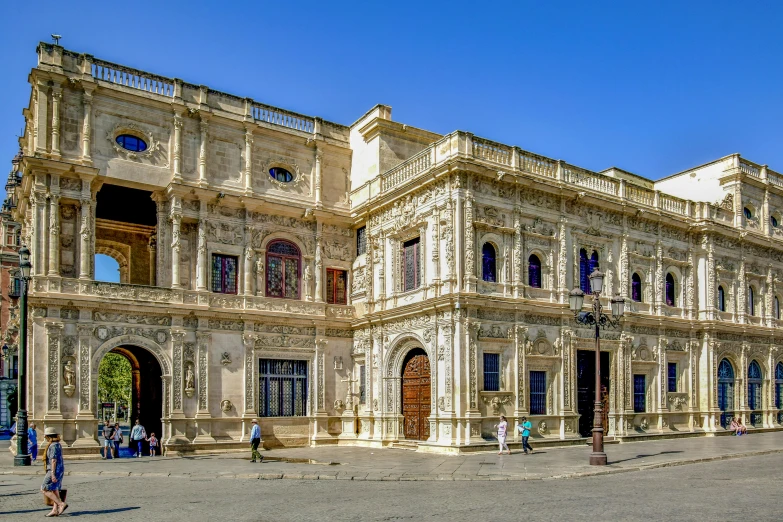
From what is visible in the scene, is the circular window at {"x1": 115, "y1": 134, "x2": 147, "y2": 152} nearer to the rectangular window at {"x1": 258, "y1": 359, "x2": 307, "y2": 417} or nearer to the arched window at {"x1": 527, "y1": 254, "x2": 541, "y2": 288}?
the rectangular window at {"x1": 258, "y1": 359, "x2": 307, "y2": 417}

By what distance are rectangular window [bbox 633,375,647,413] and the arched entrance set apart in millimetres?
17538

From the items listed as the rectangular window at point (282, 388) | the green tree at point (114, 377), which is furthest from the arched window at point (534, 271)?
the green tree at point (114, 377)

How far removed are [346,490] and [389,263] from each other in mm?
13189

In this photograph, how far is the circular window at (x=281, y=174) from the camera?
93.9ft

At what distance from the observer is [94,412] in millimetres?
23953

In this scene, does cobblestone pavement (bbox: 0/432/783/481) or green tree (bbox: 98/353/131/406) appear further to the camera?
green tree (bbox: 98/353/131/406)

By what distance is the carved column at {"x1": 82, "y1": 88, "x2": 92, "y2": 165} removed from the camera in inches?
966

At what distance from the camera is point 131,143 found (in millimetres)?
25922

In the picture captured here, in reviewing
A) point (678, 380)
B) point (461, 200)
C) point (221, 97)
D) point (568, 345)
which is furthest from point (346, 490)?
point (678, 380)

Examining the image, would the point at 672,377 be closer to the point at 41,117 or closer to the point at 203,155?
the point at 203,155

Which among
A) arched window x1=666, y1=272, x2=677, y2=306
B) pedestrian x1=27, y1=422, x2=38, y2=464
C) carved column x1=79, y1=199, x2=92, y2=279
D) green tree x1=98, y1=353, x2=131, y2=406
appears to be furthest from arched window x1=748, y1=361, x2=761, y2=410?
green tree x1=98, y1=353, x2=131, y2=406

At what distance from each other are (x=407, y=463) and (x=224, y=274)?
1046cm

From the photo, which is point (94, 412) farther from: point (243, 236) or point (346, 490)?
point (346, 490)

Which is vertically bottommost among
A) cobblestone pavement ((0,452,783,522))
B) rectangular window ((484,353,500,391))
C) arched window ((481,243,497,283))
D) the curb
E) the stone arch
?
the curb
